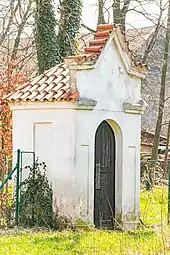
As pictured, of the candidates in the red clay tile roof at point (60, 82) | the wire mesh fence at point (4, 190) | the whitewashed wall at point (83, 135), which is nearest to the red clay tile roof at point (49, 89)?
the red clay tile roof at point (60, 82)

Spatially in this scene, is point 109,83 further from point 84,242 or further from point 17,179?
point 84,242

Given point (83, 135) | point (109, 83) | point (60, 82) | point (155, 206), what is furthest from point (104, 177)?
point (60, 82)

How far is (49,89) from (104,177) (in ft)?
8.33

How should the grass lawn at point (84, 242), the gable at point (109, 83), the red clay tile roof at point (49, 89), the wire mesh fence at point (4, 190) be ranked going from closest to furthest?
1. the grass lawn at point (84, 242)
2. the red clay tile roof at point (49, 89)
3. the gable at point (109, 83)
4. the wire mesh fence at point (4, 190)

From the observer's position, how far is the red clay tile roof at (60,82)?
13.2 metres

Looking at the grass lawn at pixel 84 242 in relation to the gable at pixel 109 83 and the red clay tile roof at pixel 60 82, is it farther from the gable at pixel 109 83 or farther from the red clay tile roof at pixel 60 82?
the gable at pixel 109 83

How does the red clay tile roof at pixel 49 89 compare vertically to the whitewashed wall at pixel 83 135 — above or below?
above

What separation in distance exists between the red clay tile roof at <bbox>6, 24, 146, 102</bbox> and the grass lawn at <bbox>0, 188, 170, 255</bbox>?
298 cm

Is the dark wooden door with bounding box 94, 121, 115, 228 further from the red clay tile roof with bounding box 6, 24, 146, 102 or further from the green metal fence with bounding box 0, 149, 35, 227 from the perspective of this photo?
the green metal fence with bounding box 0, 149, 35, 227

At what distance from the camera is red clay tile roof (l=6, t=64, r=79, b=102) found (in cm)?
1319

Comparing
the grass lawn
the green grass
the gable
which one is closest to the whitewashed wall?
the gable

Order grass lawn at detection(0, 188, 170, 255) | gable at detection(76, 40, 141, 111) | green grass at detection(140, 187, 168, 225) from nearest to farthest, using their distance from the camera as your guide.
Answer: grass lawn at detection(0, 188, 170, 255)
green grass at detection(140, 187, 168, 225)
gable at detection(76, 40, 141, 111)

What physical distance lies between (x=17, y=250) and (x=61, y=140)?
3.55 metres

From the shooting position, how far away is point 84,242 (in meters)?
11.1
